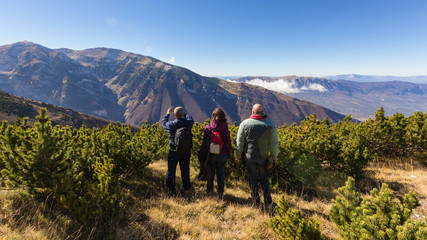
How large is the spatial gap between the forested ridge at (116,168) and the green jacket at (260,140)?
1.46 metres

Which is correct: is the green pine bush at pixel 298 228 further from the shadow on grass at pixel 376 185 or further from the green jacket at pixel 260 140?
the shadow on grass at pixel 376 185

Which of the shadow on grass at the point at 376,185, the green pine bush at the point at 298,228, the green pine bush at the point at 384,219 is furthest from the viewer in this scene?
the shadow on grass at the point at 376,185

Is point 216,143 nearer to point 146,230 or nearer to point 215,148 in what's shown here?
point 215,148

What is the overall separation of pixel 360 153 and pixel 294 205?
137 inches

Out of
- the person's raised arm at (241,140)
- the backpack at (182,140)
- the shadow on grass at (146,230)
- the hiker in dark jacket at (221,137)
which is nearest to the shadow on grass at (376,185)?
the person's raised arm at (241,140)

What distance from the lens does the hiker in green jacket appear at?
15.5 ft

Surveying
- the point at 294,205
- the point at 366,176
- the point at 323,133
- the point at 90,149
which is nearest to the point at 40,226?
the point at 90,149

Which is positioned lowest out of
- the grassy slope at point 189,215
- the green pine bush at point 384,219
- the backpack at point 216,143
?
the grassy slope at point 189,215

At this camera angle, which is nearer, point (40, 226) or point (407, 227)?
point (407, 227)

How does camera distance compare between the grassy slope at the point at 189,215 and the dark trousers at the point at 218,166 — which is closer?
the grassy slope at the point at 189,215

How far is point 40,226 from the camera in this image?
321 centimetres

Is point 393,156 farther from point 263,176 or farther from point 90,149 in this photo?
point 90,149

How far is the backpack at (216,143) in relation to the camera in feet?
16.8

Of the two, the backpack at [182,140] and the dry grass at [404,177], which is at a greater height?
the backpack at [182,140]
